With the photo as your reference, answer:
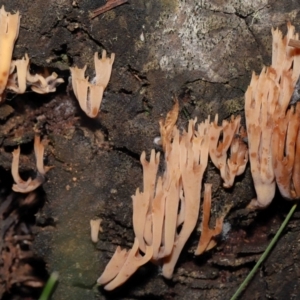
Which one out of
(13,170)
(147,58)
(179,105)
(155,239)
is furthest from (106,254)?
(147,58)

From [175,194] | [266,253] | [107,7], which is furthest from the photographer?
[266,253]

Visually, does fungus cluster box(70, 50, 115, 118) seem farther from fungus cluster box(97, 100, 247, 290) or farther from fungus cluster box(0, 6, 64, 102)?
fungus cluster box(97, 100, 247, 290)

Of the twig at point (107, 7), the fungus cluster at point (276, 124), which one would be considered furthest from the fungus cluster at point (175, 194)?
the twig at point (107, 7)

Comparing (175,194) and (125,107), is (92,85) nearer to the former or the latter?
(125,107)

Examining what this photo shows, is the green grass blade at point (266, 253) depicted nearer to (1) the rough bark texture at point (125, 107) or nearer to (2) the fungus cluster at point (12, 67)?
(1) the rough bark texture at point (125, 107)

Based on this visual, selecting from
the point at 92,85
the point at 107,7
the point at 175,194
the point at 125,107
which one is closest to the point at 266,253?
the point at 175,194

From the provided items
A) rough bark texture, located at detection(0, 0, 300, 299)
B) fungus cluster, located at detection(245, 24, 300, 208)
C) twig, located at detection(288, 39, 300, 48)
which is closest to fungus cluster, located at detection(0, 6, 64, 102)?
rough bark texture, located at detection(0, 0, 300, 299)
